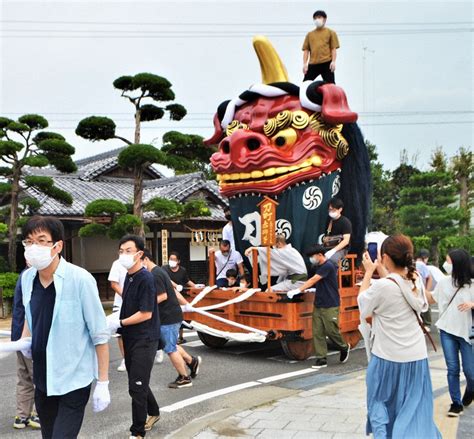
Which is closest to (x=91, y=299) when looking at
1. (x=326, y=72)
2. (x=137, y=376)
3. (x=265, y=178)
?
(x=137, y=376)

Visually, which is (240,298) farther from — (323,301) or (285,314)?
(323,301)

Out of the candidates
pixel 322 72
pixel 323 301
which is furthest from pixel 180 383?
pixel 322 72

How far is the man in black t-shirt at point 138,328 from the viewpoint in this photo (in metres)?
4.49

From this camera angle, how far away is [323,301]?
729cm

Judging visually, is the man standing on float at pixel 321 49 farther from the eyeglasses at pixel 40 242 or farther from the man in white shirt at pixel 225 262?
the eyeglasses at pixel 40 242

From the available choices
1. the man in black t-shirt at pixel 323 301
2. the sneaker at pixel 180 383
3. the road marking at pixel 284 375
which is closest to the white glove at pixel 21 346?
the sneaker at pixel 180 383

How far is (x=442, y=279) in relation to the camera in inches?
206

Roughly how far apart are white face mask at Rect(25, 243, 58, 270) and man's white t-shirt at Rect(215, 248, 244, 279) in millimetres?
6052

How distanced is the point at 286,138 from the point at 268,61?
4.25 ft

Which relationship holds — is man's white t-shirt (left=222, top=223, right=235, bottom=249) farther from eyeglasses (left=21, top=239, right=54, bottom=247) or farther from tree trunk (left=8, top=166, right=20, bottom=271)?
eyeglasses (left=21, top=239, right=54, bottom=247)

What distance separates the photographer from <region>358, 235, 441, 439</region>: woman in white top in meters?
3.61

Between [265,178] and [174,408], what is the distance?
11.9ft

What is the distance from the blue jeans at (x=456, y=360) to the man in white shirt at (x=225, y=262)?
4365 mm

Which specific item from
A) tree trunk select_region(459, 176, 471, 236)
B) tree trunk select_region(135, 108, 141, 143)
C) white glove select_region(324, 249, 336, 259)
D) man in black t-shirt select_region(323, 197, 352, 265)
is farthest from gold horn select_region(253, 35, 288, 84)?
tree trunk select_region(459, 176, 471, 236)
